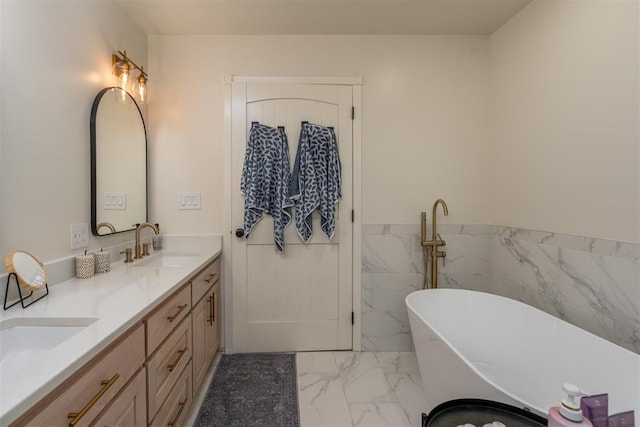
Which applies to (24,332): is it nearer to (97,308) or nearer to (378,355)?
(97,308)

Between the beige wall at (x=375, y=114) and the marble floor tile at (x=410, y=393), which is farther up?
the beige wall at (x=375, y=114)

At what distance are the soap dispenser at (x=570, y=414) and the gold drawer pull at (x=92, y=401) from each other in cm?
122

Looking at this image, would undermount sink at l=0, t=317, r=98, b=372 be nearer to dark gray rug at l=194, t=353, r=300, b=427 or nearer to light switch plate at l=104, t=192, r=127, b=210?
light switch plate at l=104, t=192, r=127, b=210

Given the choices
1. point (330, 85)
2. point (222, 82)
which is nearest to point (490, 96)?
point (330, 85)

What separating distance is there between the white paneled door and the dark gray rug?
5.7 inches

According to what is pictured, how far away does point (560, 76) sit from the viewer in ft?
5.73

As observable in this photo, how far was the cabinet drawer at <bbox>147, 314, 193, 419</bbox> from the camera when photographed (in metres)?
1.19

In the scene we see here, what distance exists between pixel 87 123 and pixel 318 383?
2.11 m

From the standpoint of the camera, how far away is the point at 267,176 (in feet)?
7.29

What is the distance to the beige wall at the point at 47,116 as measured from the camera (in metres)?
1.16

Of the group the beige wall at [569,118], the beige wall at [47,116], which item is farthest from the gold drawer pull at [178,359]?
the beige wall at [569,118]

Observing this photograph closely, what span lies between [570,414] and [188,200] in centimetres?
235

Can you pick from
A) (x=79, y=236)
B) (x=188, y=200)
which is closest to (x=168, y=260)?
(x=188, y=200)

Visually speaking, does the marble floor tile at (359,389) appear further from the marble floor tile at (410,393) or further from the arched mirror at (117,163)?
the arched mirror at (117,163)
